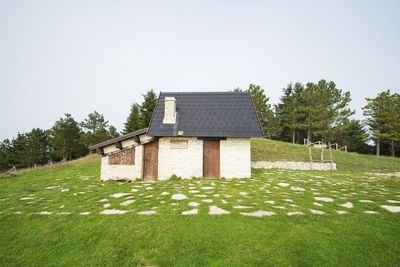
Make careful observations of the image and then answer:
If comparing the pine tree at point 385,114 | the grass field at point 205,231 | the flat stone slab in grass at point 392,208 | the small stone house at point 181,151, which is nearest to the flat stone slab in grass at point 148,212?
the grass field at point 205,231

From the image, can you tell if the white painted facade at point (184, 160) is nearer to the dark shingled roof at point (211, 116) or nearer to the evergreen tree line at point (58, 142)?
the dark shingled roof at point (211, 116)

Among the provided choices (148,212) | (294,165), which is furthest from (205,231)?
(294,165)

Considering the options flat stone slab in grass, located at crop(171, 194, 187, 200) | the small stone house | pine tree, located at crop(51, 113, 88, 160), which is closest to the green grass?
flat stone slab in grass, located at crop(171, 194, 187, 200)

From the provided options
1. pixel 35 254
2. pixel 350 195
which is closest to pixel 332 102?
pixel 350 195

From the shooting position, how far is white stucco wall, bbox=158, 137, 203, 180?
38.9 feet

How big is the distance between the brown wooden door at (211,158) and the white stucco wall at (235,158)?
34 centimetres

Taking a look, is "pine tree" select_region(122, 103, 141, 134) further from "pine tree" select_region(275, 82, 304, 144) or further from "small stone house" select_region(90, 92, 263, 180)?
"pine tree" select_region(275, 82, 304, 144)

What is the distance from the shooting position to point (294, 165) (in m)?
17.3

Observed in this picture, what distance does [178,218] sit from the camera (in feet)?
17.4

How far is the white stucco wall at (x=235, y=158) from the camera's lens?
11828mm

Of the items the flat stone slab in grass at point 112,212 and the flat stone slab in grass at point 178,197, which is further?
the flat stone slab in grass at point 178,197

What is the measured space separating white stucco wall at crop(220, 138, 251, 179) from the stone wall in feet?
20.0

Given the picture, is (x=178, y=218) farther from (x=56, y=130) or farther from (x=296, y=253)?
(x=56, y=130)

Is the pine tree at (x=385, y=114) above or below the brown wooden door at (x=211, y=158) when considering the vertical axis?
above
